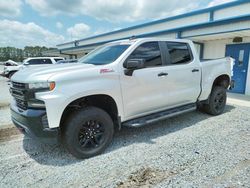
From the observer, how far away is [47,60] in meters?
15.8

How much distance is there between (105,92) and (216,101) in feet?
12.4

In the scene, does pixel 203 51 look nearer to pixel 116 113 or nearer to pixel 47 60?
pixel 116 113

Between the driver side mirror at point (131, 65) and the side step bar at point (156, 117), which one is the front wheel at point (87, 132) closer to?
the side step bar at point (156, 117)

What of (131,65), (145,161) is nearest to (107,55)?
(131,65)

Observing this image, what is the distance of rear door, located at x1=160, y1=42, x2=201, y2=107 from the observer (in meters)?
4.54

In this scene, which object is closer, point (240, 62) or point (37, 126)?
point (37, 126)

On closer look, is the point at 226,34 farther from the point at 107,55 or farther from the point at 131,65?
the point at 131,65

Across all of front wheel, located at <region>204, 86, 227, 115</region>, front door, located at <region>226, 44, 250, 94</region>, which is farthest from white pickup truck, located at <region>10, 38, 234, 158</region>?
front door, located at <region>226, 44, 250, 94</region>

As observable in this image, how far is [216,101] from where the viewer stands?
5.89 metres

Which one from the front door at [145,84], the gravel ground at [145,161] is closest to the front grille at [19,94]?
the gravel ground at [145,161]

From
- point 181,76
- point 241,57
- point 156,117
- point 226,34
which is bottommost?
point 156,117

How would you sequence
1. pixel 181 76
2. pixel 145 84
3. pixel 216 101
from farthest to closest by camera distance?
pixel 216 101, pixel 181 76, pixel 145 84

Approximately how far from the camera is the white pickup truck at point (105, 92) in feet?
10.4

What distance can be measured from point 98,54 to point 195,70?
2.37 meters
